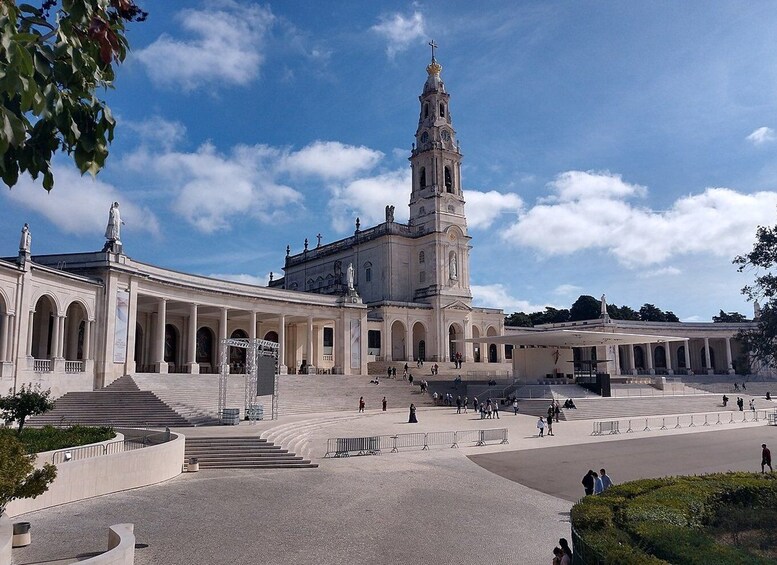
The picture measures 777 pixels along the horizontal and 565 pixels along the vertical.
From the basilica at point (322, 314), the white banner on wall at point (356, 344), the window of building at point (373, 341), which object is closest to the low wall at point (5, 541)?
the basilica at point (322, 314)

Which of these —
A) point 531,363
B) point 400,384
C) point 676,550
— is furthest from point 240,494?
point 531,363

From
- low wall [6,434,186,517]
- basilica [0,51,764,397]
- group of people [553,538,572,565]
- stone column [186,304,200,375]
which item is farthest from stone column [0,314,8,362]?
group of people [553,538,572,565]

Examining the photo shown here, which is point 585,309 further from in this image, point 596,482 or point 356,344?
point 596,482

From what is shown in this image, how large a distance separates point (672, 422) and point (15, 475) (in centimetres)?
3688

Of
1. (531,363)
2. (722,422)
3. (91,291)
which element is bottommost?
(722,422)

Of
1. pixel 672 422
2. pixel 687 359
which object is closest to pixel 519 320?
pixel 687 359

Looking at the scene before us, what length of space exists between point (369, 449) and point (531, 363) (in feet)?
107

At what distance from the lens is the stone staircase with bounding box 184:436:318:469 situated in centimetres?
2028

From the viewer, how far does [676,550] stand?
802cm

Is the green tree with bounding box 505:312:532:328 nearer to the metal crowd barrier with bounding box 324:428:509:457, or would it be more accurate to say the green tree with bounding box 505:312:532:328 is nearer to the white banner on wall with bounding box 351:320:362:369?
the white banner on wall with bounding box 351:320:362:369

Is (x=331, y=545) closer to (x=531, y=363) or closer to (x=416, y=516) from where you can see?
(x=416, y=516)

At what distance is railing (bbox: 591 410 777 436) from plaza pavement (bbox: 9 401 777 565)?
5.21m

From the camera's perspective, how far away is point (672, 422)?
123 feet

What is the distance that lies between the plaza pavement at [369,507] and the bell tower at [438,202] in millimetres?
41991
